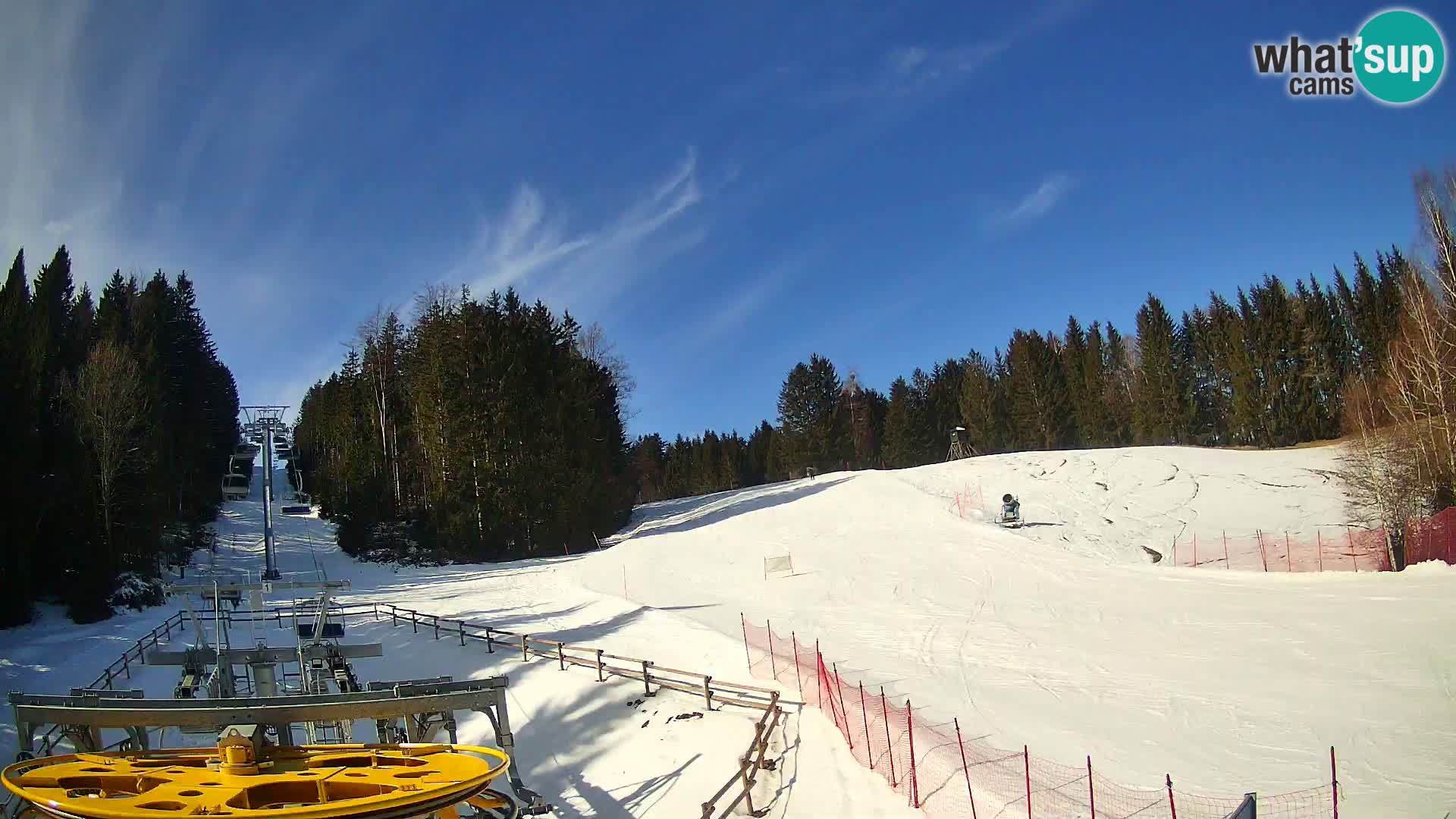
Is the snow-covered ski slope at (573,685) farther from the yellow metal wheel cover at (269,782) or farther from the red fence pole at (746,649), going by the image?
the yellow metal wheel cover at (269,782)

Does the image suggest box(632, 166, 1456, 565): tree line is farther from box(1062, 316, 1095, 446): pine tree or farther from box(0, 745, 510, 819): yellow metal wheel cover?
box(0, 745, 510, 819): yellow metal wheel cover

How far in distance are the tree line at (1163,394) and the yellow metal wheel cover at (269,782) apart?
121 ft

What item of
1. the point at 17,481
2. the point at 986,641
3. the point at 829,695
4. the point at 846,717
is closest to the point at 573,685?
the point at 829,695

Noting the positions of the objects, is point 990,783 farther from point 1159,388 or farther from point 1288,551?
point 1159,388

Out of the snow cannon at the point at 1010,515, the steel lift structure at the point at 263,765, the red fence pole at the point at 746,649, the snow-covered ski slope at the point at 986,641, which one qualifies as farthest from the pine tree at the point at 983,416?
the steel lift structure at the point at 263,765

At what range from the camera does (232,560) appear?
4172 cm

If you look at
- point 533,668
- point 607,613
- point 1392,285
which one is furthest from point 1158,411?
point 533,668

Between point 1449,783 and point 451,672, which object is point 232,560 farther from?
point 1449,783

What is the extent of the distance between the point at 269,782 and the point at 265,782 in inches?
1.3

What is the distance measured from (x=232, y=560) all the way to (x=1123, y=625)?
42990 millimetres

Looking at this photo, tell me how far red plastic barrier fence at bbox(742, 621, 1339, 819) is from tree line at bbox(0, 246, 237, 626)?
26993 millimetres

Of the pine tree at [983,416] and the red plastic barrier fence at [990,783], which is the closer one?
the red plastic barrier fence at [990,783]

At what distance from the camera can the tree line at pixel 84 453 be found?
2592 cm

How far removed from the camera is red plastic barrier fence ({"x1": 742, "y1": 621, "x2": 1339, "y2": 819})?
392 inches
